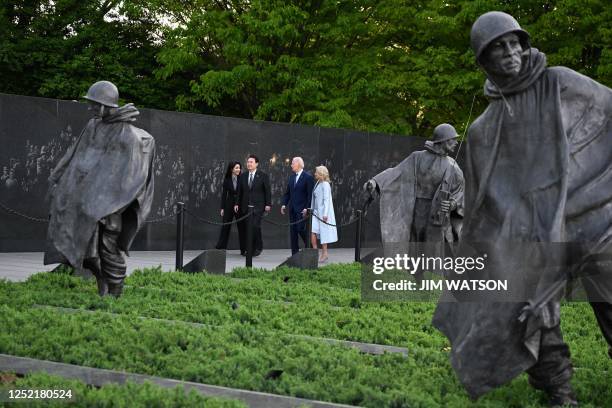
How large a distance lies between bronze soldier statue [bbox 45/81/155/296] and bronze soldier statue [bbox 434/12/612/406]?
6033 mm

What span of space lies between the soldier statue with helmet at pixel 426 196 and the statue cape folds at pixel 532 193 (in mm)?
8395

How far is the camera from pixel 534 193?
6.14m

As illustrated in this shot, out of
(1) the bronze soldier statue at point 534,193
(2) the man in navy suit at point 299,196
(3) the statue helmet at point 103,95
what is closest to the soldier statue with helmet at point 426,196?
(3) the statue helmet at point 103,95

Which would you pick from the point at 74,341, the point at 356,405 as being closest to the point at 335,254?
the point at 74,341

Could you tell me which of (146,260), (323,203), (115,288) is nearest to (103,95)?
(115,288)

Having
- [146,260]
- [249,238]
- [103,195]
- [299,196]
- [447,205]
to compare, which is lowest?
[146,260]

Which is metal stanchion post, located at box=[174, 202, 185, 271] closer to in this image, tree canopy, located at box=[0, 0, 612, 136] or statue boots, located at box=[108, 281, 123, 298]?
statue boots, located at box=[108, 281, 123, 298]

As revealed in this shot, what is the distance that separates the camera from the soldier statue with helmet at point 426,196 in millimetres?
14867

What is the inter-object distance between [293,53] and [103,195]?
22.5 meters

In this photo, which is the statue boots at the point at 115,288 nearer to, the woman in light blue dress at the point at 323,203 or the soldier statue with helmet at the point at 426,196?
the soldier statue with helmet at the point at 426,196

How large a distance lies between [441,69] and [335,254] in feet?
29.9

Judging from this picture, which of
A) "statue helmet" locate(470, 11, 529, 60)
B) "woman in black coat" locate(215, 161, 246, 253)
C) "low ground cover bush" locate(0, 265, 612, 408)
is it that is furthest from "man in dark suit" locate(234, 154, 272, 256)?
"statue helmet" locate(470, 11, 529, 60)

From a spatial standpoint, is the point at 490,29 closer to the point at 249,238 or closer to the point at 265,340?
the point at 265,340

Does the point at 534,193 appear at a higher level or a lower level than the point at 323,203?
lower
